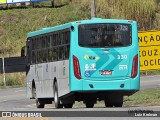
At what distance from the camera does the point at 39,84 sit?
85.2 ft

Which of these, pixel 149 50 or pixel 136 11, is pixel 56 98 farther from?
pixel 136 11

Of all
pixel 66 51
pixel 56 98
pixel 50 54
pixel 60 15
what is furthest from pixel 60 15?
pixel 66 51

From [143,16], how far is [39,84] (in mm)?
35990

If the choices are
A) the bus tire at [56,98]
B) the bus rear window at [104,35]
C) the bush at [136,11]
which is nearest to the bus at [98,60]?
the bus rear window at [104,35]

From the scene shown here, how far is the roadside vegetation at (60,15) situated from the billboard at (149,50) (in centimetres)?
2891

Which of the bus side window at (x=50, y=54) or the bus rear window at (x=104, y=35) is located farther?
the bus side window at (x=50, y=54)

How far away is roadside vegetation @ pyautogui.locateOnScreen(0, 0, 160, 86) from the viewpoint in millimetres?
60156

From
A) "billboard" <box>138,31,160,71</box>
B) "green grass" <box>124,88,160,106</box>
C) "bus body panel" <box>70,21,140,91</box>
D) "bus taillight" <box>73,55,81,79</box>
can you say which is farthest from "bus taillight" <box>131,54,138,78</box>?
"billboard" <box>138,31,160,71</box>

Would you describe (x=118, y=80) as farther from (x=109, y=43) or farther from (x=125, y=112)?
(x=125, y=112)

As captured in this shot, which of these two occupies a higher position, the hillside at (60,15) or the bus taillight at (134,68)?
the hillside at (60,15)

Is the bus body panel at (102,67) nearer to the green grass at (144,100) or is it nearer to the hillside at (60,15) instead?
the green grass at (144,100)

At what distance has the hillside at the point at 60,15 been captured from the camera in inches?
2370

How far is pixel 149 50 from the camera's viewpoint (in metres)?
28.9

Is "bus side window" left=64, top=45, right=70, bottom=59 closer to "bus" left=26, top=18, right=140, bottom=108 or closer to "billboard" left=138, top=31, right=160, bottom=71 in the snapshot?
"bus" left=26, top=18, right=140, bottom=108
